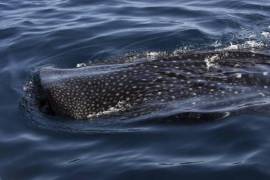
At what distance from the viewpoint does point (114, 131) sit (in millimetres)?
7254

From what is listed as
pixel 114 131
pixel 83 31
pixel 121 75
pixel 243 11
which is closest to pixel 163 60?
pixel 121 75

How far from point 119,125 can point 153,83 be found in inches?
28.1

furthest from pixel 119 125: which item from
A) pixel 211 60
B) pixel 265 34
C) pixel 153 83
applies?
pixel 265 34

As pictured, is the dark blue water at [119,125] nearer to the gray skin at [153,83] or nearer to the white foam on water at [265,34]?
the white foam on water at [265,34]

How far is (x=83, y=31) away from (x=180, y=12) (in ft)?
7.40

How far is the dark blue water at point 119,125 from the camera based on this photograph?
639 cm

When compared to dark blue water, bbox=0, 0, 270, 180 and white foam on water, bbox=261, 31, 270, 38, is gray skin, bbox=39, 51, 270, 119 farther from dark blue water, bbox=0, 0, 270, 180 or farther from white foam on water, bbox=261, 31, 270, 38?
white foam on water, bbox=261, 31, 270, 38

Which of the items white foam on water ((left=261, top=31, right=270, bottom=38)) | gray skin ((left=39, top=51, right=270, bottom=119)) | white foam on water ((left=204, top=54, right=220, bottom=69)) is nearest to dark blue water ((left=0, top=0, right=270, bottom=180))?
white foam on water ((left=261, top=31, right=270, bottom=38))

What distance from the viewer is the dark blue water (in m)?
6.39

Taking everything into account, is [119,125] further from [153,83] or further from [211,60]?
[211,60]

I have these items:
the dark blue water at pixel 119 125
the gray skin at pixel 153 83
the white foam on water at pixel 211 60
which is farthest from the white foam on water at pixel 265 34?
the white foam on water at pixel 211 60

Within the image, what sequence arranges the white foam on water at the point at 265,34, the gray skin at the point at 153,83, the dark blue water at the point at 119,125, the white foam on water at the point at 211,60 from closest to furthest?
1. the dark blue water at the point at 119,125
2. the gray skin at the point at 153,83
3. the white foam on water at the point at 211,60
4. the white foam on water at the point at 265,34

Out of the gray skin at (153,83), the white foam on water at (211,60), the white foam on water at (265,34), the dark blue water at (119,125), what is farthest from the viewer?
the white foam on water at (265,34)

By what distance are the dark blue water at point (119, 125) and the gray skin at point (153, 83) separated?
0.31 m
